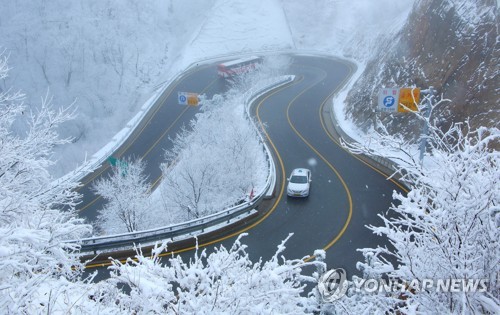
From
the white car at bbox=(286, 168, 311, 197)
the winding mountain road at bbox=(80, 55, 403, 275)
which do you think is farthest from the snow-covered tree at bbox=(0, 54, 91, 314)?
the white car at bbox=(286, 168, 311, 197)

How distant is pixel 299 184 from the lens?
22.6 m

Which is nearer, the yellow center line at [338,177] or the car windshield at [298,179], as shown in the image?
the yellow center line at [338,177]

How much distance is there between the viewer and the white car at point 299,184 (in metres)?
22.1

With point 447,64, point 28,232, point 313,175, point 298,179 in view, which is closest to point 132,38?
point 313,175

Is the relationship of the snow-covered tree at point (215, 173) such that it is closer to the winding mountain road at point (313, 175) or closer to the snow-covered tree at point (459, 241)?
the winding mountain road at point (313, 175)

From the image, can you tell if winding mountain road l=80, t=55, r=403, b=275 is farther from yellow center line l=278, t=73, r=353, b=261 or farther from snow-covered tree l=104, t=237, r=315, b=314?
snow-covered tree l=104, t=237, r=315, b=314

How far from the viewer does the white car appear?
2212cm

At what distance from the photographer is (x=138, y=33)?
73.2 metres

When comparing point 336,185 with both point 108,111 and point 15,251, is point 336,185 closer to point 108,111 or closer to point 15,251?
Result: point 15,251

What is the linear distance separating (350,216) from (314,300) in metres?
11.8

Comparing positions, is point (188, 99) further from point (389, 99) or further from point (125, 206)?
point (389, 99)

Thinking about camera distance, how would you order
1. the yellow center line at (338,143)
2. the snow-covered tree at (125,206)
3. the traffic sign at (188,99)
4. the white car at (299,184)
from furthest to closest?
the traffic sign at (188,99) → the snow-covered tree at (125,206) → the yellow center line at (338,143) → the white car at (299,184)

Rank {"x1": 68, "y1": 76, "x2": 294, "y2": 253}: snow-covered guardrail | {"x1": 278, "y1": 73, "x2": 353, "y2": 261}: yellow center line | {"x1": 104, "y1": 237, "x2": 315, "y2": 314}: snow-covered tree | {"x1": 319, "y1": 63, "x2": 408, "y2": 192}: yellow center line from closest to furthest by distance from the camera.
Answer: {"x1": 104, "y1": 237, "x2": 315, "y2": 314}: snow-covered tree, {"x1": 68, "y1": 76, "x2": 294, "y2": 253}: snow-covered guardrail, {"x1": 278, "y1": 73, "x2": 353, "y2": 261}: yellow center line, {"x1": 319, "y1": 63, "x2": 408, "y2": 192}: yellow center line

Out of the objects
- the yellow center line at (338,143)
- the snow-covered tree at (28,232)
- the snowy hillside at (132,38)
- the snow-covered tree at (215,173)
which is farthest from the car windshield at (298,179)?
the snowy hillside at (132,38)
